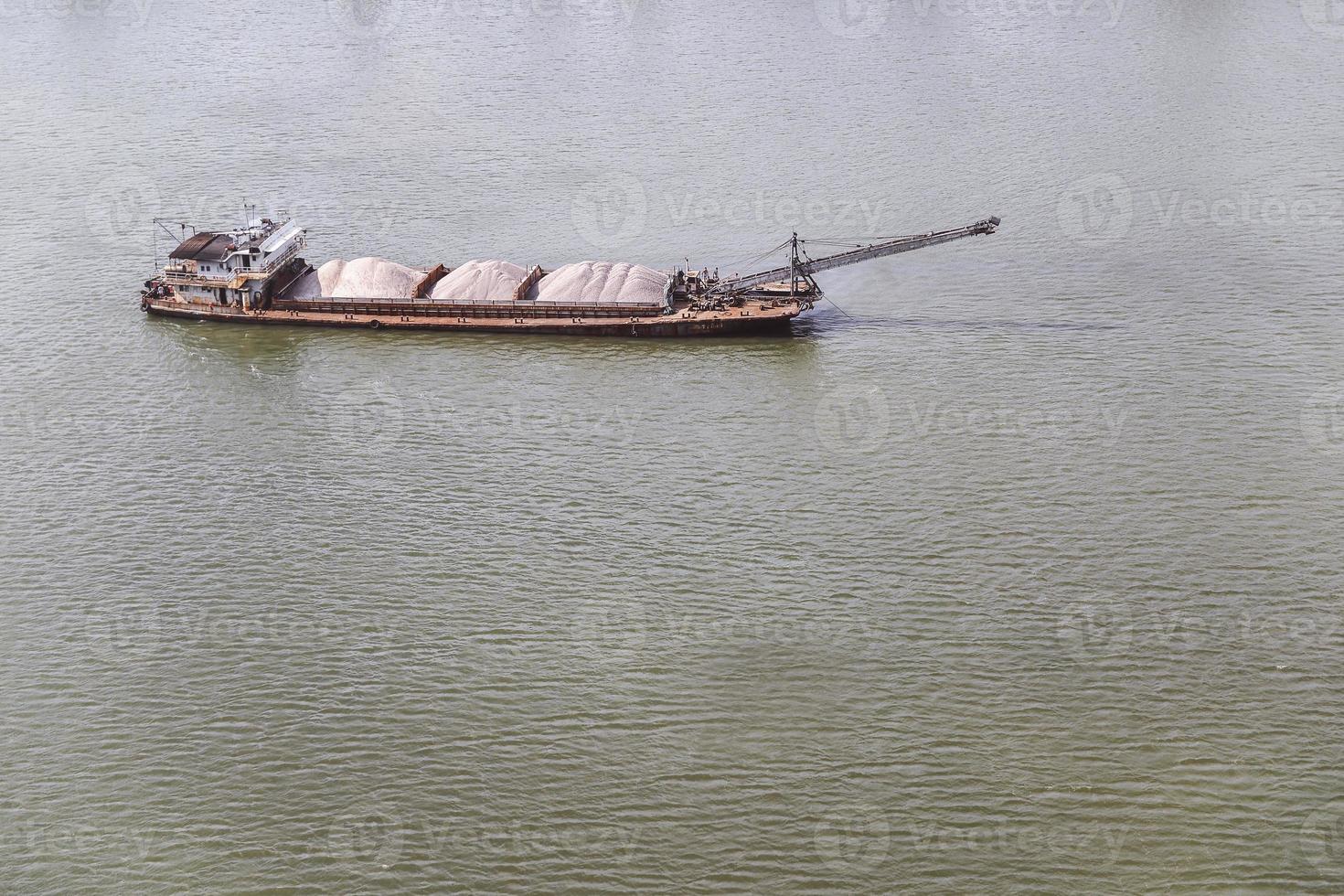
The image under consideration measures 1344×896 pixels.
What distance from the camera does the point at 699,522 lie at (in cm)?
7112

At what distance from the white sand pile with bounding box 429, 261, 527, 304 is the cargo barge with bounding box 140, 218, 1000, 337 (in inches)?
3.0

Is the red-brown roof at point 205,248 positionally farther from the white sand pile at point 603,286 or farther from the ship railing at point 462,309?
the white sand pile at point 603,286

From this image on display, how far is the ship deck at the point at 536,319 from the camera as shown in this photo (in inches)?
3588

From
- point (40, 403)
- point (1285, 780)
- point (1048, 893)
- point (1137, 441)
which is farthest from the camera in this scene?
point (40, 403)

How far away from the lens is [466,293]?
93.7 m

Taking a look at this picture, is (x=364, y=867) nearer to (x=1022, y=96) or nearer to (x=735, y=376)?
(x=735, y=376)

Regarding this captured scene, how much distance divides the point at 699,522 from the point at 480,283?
28983mm

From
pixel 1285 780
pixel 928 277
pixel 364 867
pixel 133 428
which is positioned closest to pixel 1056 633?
pixel 1285 780

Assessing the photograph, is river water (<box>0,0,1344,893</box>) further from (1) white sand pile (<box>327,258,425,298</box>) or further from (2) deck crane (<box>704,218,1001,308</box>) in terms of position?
(2) deck crane (<box>704,218,1001,308</box>)

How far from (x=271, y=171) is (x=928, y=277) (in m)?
50.2

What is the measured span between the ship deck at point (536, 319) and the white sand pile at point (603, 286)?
0.89 metres

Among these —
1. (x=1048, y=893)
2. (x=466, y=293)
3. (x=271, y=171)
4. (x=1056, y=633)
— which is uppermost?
(x=271, y=171)

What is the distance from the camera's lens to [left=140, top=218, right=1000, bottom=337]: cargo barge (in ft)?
302

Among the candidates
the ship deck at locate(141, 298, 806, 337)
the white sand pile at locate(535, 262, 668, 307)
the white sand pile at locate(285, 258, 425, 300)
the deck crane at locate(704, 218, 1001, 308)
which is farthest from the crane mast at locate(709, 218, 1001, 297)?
the white sand pile at locate(285, 258, 425, 300)
